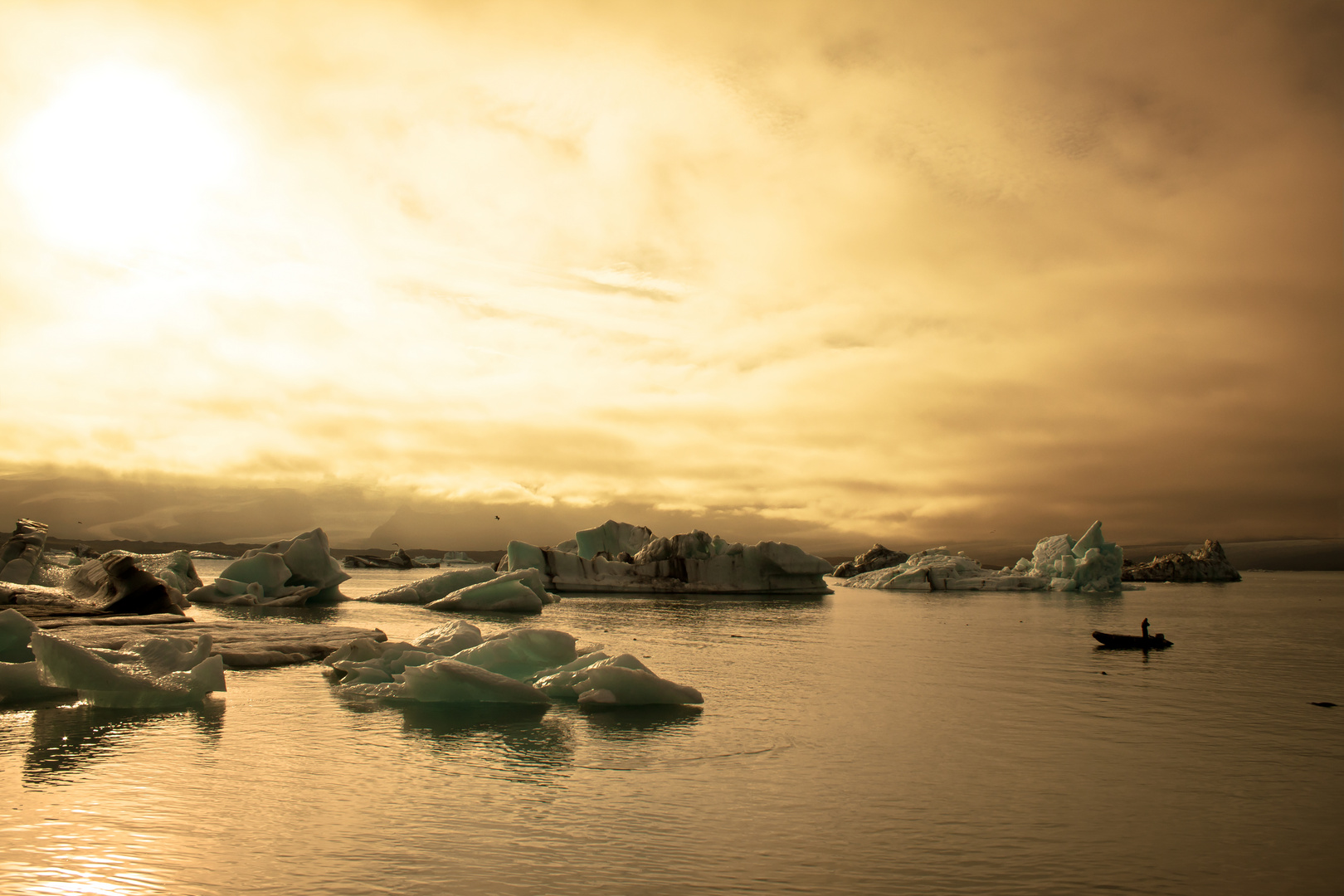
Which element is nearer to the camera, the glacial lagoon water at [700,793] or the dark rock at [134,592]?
→ the glacial lagoon water at [700,793]

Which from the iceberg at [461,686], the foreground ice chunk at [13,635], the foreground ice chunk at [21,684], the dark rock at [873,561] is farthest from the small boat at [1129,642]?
the dark rock at [873,561]

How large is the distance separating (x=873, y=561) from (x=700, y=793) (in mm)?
69202

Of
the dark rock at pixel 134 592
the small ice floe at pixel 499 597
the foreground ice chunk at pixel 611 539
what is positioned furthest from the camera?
the foreground ice chunk at pixel 611 539

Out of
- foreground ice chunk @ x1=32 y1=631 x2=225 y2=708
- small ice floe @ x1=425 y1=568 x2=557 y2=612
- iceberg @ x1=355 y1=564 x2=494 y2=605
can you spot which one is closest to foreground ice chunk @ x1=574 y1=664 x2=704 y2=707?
foreground ice chunk @ x1=32 y1=631 x2=225 y2=708

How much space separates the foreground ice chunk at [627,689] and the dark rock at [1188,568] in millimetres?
67916

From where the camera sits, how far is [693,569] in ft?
136

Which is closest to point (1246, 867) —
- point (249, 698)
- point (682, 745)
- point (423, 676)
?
point (682, 745)

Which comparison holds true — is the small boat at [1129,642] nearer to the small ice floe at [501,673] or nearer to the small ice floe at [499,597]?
the small ice floe at [501,673]

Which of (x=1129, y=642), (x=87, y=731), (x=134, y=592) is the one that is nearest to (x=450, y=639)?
(x=87, y=731)

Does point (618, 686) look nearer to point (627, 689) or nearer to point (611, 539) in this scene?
point (627, 689)

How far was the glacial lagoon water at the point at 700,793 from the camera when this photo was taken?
4770mm

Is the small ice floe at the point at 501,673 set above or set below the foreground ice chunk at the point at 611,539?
below

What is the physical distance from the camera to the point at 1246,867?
5152 millimetres

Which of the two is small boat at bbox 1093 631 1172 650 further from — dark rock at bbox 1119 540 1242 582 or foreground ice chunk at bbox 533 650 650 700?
dark rock at bbox 1119 540 1242 582
